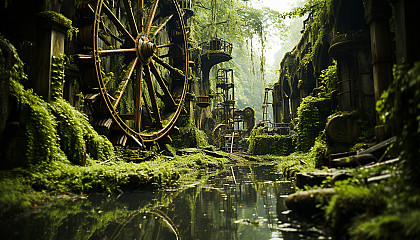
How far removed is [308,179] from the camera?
15.3 ft

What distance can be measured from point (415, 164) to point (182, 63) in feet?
42.6

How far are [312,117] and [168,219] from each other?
887cm

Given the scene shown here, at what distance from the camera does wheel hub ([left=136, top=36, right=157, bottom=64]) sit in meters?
11.7

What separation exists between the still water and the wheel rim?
511cm

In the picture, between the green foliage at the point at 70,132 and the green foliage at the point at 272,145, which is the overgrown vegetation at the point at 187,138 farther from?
the green foliage at the point at 70,132

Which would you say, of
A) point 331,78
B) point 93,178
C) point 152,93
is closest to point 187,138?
point 152,93

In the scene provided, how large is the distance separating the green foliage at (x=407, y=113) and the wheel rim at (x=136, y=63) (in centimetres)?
795

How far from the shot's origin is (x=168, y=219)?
13.1 ft

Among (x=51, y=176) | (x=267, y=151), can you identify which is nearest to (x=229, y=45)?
(x=267, y=151)

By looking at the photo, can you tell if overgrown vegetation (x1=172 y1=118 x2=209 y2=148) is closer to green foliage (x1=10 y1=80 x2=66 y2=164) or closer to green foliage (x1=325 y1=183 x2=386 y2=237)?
green foliage (x1=10 y1=80 x2=66 y2=164)

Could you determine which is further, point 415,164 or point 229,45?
point 229,45

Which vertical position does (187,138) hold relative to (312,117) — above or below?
below

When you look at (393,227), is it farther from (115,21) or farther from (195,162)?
(115,21)

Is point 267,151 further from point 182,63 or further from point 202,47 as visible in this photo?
point 202,47
